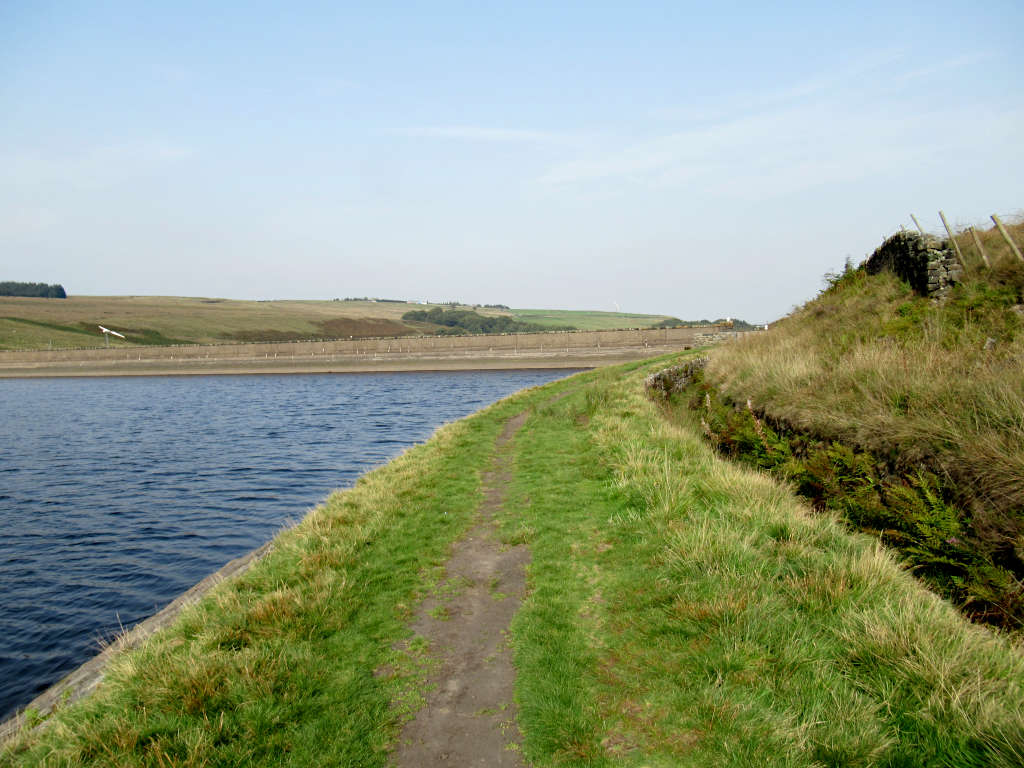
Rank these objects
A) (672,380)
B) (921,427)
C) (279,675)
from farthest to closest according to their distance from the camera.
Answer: (672,380), (921,427), (279,675)

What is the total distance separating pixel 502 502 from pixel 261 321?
148 metres

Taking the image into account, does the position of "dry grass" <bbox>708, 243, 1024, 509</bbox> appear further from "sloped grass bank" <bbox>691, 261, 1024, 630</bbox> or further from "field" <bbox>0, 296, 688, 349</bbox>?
"field" <bbox>0, 296, 688, 349</bbox>

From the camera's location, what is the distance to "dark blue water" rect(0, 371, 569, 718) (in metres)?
10.7

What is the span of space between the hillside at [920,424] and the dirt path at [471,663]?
5323 millimetres

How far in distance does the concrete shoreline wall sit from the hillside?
65.6 meters

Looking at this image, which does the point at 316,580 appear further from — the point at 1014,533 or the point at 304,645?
the point at 1014,533

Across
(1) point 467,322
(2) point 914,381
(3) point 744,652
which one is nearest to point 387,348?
(2) point 914,381

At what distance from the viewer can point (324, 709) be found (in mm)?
4816

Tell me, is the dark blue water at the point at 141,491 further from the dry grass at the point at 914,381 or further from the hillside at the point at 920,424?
the dry grass at the point at 914,381

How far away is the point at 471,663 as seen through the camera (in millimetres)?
5484

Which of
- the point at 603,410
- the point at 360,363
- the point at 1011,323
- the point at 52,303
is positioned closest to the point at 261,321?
the point at 52,303

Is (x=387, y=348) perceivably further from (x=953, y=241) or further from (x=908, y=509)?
(x=908, y=509)

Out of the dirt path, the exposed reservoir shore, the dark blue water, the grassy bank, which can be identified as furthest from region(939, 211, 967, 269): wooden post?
the exposed reservoir shore

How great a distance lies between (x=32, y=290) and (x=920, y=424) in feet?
790
